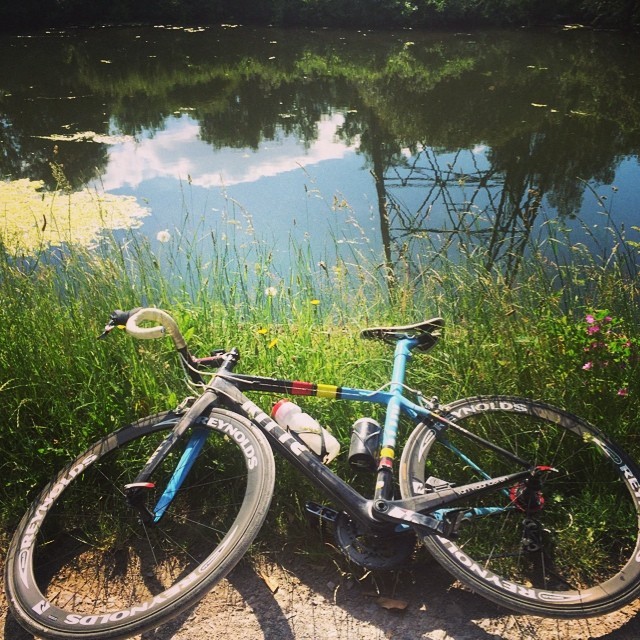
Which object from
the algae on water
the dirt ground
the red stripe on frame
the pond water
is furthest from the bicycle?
the algae on water

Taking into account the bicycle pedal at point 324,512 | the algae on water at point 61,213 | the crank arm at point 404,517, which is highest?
the crank arm at point 404,517

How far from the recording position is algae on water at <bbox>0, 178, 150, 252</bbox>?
5648mm

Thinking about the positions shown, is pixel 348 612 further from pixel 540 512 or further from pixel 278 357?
pixel 278 357

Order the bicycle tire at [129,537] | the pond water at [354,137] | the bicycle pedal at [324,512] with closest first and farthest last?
the bicycle tire at [129,537] < the bicycle pedal at [324,512] < the pond water at [354,137]

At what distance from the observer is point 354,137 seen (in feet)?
29.2

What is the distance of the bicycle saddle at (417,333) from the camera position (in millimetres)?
2584

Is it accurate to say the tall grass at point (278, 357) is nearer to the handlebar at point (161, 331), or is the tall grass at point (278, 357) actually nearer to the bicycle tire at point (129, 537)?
the bicycle tire at point (129, 537)

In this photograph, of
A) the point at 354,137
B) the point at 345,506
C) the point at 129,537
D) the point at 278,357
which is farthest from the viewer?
the point at 354,137

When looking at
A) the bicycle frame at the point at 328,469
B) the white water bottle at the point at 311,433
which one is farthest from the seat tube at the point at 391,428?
the white water bottle at the point at 311,433

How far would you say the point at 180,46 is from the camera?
17.7 meters

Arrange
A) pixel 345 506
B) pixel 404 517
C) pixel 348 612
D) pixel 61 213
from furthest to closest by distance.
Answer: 1. pixel 61 213
2. pixel 348 612
3. pixel 345 506
4. pixel 404 517

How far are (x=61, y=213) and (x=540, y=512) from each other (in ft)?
17.5

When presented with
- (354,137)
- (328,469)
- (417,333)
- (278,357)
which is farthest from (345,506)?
(354,137)

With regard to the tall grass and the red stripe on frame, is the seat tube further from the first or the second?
the tall grass
